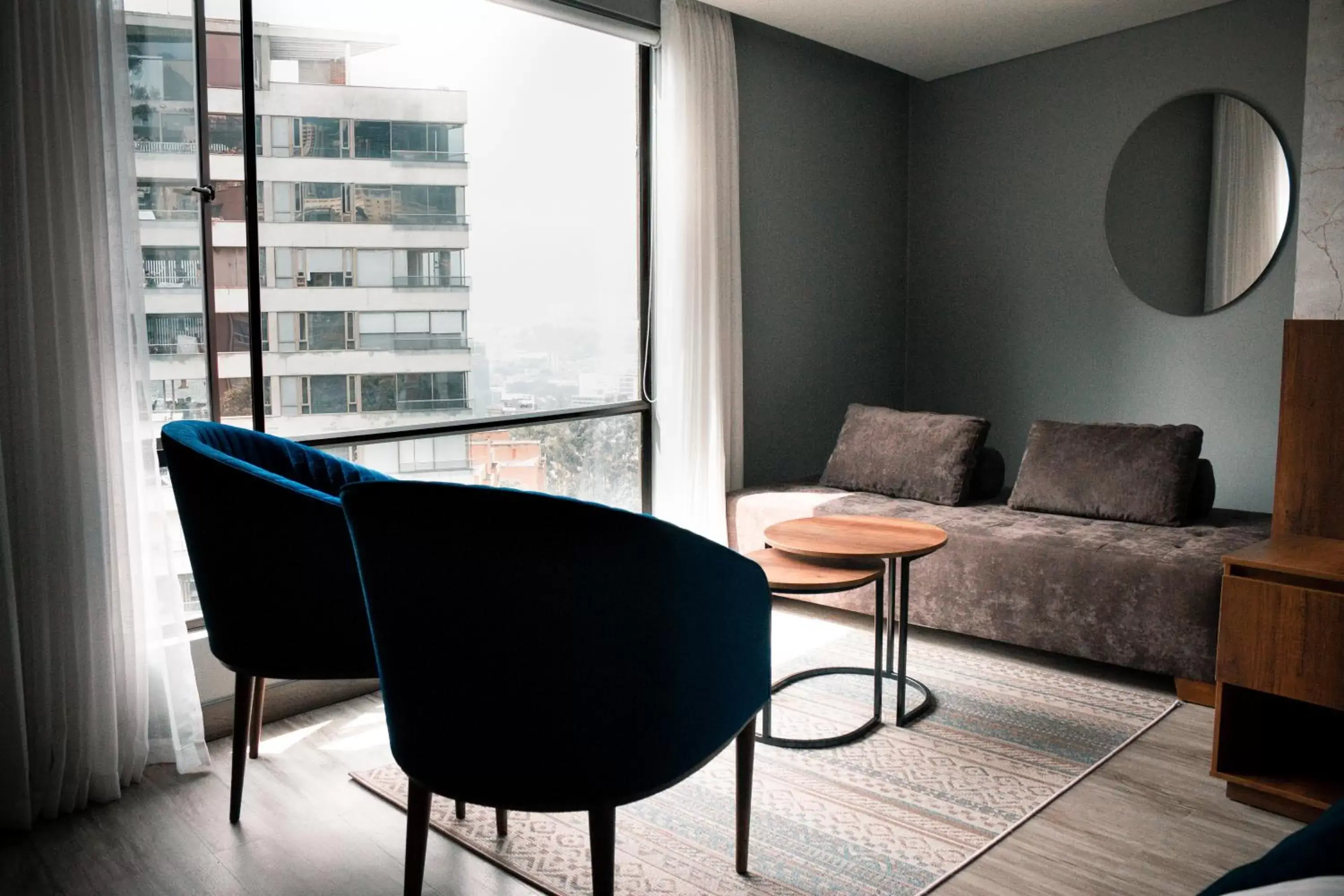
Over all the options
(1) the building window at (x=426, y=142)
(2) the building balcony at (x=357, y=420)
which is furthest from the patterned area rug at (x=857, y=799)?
(1) the building window at (x=426, y=142)

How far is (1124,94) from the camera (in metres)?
4.39

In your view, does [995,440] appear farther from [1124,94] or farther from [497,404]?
[497,404]

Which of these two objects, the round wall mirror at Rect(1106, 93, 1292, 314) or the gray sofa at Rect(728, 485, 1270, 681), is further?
the round wall mirror at Rect(1106, 93, 1292, 314)

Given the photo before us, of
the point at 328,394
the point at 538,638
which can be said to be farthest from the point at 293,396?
the point at 538,638

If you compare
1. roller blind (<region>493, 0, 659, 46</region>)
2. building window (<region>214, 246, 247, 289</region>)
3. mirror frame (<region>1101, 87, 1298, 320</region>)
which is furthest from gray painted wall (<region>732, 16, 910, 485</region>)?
building window (<region>214, 246, 247, 289</region>)

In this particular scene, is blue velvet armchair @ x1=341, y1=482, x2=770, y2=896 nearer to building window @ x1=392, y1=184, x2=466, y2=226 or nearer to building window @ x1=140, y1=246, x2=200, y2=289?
building window @ x1=140, y1=246, x2=200, y2=289

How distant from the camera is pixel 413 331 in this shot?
3.34m

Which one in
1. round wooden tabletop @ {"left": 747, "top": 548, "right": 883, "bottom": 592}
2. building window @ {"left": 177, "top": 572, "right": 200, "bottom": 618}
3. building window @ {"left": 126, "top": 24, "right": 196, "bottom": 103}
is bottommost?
building window @ {"left": 177, "top": 572, "right": 200, "bottom": 618}

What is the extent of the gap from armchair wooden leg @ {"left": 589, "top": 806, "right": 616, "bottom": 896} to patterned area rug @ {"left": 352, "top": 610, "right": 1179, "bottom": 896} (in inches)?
17.4

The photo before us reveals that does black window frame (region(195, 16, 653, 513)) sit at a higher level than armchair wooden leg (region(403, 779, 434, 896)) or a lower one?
higher

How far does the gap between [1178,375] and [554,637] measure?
11.9ft

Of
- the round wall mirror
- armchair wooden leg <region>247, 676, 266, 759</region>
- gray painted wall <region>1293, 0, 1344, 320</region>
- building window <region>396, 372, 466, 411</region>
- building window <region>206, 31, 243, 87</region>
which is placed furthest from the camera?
the round wall mirror

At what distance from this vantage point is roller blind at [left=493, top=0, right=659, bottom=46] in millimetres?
3547

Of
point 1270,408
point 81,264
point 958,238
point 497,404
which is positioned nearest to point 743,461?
point 497,404
